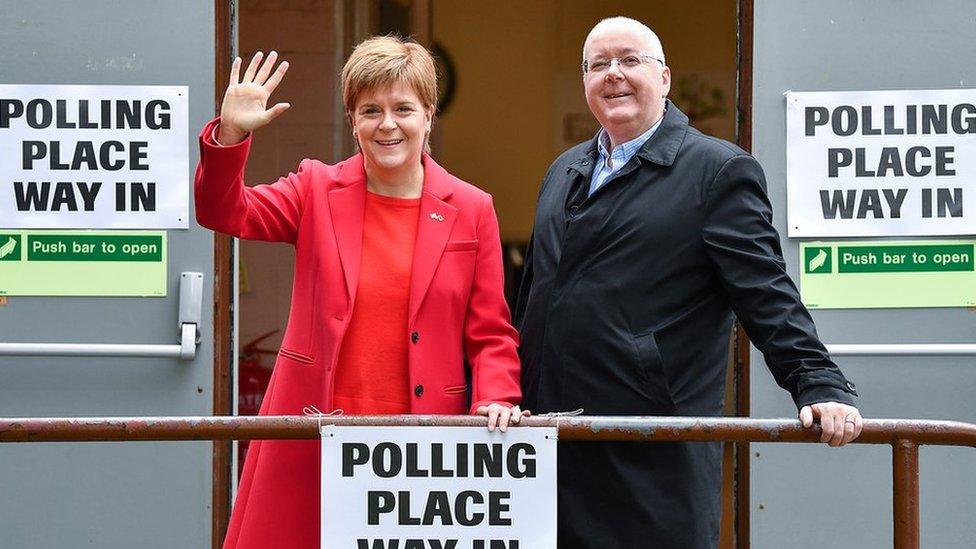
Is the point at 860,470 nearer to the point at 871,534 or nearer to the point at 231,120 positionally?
the point at 871,534

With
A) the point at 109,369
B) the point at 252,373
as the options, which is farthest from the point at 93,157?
the point at 252,373

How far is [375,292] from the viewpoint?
3217mm

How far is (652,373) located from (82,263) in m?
2.17

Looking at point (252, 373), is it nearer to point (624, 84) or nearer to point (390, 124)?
point (390, 124)

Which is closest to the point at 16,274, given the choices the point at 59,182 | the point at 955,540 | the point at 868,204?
the point at 59,182

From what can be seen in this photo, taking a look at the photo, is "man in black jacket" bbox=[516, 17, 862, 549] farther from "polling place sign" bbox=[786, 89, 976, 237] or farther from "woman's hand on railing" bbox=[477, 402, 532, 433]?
"polling place sign" bbox=[786, 89, 976, 237]

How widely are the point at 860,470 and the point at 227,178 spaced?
8.35 feet

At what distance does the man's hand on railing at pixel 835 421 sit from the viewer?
2.90 metres

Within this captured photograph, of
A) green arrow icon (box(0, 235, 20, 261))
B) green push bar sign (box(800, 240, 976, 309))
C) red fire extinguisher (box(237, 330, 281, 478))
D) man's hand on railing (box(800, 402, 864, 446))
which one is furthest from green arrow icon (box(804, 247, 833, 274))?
green arrow icon (box(0, 235, 20, 261))

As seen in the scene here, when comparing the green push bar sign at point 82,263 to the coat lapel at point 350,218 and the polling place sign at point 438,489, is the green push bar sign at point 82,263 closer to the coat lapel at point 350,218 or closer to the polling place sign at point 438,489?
the coat lapel at point 350,218

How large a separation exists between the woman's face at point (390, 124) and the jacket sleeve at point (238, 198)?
0.69ft

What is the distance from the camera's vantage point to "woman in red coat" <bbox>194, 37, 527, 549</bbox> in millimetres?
3203

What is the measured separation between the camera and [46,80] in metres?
4.52

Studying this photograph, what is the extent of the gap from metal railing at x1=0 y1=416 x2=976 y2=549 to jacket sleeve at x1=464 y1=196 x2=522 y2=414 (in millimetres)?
238
